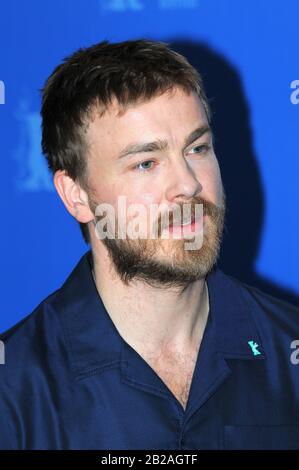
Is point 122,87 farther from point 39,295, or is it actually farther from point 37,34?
point 39,295

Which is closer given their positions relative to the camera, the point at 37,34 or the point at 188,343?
the point at 188,343

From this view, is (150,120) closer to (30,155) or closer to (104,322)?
(104,322)

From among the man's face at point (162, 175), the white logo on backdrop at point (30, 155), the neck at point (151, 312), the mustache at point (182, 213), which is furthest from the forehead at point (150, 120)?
the white logo on backdrop at point (30, 155)

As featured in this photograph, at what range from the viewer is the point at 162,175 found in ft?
5.42

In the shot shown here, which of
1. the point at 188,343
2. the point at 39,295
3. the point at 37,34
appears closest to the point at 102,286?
the point at 188,343

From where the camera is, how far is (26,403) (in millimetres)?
1646

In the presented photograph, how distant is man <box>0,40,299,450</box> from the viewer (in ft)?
5.42

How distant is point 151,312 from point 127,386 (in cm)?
15

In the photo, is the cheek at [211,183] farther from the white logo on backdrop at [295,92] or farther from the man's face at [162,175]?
the white logo on backdrop at [295,92]

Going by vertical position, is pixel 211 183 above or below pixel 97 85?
below

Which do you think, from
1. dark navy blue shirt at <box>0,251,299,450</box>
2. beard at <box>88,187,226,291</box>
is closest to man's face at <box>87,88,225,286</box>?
beard at <box>88,187,226,291</box>

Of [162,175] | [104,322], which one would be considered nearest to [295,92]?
[162,175]

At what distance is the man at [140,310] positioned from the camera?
5.42 ft
